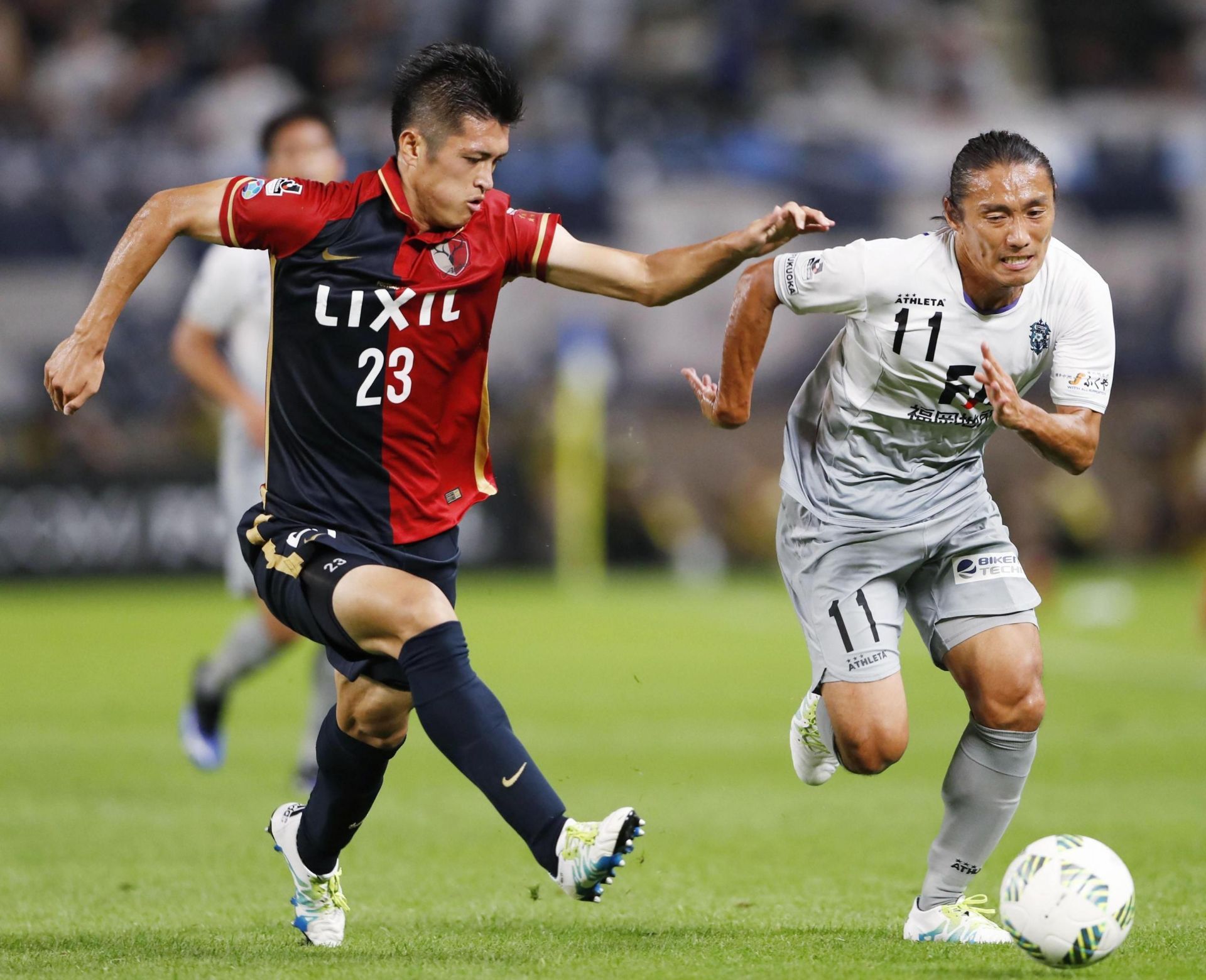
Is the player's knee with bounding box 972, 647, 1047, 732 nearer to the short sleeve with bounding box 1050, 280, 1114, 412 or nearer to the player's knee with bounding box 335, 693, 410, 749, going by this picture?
the short sleeve with bounding box 1050, 280, 1114, 412

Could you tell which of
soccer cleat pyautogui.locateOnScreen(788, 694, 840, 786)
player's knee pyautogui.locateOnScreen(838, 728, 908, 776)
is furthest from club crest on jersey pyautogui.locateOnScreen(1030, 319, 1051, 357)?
soccer cleat pyautogui.locateOnScreen(788, 694, 840, 786)

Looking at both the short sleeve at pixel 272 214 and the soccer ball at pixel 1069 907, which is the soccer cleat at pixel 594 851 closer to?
the soccer ball at pixel 1069 907

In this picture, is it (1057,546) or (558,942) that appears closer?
(558,942)

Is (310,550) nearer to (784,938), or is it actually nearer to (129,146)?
(784,938)

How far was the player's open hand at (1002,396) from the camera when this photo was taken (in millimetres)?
4492

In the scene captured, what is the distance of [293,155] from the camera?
7.52 meters

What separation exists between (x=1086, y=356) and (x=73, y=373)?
2744 millimetres

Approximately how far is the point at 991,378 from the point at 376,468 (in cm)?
163

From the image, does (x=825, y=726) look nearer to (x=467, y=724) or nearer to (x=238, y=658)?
(x=467, y=724)

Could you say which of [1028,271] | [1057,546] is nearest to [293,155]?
[1028,271]

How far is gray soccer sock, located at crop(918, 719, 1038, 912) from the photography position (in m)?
4.99

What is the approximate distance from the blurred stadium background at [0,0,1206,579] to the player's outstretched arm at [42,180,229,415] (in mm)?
13720

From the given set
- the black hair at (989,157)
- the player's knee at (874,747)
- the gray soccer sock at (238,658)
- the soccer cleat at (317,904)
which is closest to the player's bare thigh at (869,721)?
the player's knee at (874,747)

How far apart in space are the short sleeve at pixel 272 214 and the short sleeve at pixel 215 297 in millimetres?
3229
